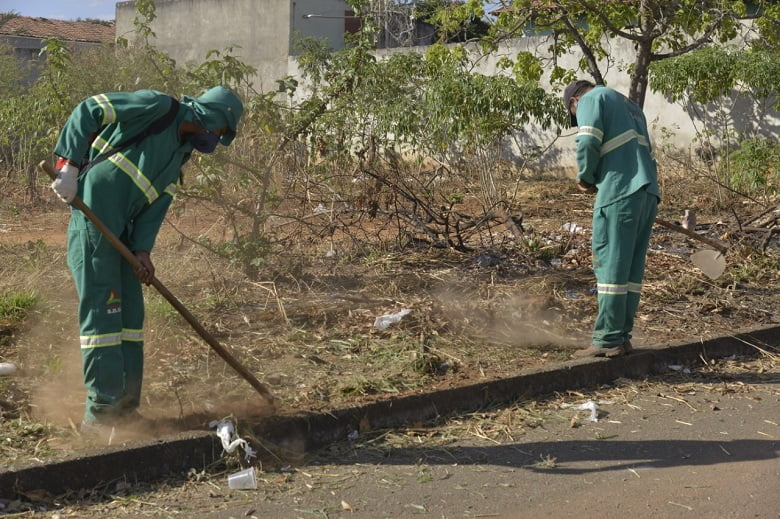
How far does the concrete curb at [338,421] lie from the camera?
3984 millimetres

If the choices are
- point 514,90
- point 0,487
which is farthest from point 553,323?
point 514,90

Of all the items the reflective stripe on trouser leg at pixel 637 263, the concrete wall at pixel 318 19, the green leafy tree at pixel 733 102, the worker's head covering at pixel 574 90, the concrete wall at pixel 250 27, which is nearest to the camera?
the reflective stripe on trouser leg at pixel 637 263

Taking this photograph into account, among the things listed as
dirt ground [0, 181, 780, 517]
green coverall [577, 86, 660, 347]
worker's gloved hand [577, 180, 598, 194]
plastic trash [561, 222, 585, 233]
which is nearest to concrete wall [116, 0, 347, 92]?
plastic trash [561, 222, 585, 233]

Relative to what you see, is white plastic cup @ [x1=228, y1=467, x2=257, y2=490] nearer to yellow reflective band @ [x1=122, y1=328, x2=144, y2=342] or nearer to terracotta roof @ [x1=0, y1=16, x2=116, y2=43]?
yellow reflective band @ [x1=122, y1=328, x2=144, y2=342]

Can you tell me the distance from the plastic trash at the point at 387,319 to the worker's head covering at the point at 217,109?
Answer: 227 cm

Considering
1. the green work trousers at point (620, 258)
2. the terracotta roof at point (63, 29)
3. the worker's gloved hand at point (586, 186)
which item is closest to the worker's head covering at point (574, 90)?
the worker's gloved hand at point (586, 186)

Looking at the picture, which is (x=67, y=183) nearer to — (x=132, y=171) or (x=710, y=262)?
(x=132, y=171)

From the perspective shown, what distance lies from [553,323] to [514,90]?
5.41 meters

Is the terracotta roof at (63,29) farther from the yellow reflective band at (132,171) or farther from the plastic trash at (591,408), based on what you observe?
the plastic trash at (591,408)

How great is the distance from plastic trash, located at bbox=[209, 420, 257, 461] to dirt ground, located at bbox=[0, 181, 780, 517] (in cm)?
15

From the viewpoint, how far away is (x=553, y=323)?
23.0ft

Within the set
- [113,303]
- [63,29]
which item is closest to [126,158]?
[113,303]

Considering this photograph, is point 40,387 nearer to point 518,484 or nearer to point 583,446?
point 518,484

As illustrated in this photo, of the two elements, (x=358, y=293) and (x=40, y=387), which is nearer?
(x=40, y=387)
